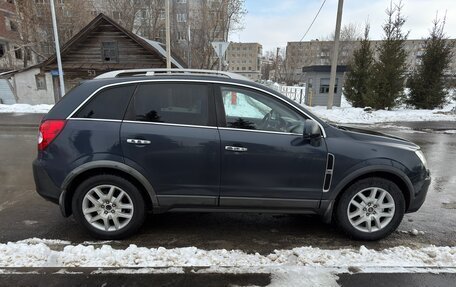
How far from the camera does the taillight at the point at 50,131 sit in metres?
3.46

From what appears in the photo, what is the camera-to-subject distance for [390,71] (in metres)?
18.0

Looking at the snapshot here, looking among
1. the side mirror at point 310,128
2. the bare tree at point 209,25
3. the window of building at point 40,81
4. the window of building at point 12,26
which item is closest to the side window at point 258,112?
the side mirror at point 310,128

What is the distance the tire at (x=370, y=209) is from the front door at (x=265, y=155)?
0.37 m

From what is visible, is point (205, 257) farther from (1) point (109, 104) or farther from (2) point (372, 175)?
(2) point (372, 175)

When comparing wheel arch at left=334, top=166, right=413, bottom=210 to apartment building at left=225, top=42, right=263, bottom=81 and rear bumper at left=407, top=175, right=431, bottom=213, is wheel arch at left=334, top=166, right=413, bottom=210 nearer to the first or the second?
rear bumper at left=407, top=175, right=431, bottom=213

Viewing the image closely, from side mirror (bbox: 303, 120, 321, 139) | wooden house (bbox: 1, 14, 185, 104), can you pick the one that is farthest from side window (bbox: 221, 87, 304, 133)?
wooden house (bbox: 1, 14, 185, 104)

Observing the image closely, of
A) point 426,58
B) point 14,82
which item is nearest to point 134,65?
point 14,82

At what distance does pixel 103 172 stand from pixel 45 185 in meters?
0.65

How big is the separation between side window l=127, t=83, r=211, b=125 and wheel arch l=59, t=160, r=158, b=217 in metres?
0.55

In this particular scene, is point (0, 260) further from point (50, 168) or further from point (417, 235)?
point (417, 235)

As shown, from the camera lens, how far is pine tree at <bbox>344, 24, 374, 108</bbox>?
19484 millimetres

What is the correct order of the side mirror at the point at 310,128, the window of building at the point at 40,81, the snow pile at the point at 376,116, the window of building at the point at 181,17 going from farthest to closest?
the window of building at the point at 181,17
the window of building at the point at 40,81
the snow pile at the point at 376,116
the side mirror at the point at 310,128

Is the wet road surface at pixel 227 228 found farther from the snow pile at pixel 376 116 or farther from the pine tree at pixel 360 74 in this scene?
the pine tree at pixel 360 74

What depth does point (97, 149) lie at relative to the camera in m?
3.41
